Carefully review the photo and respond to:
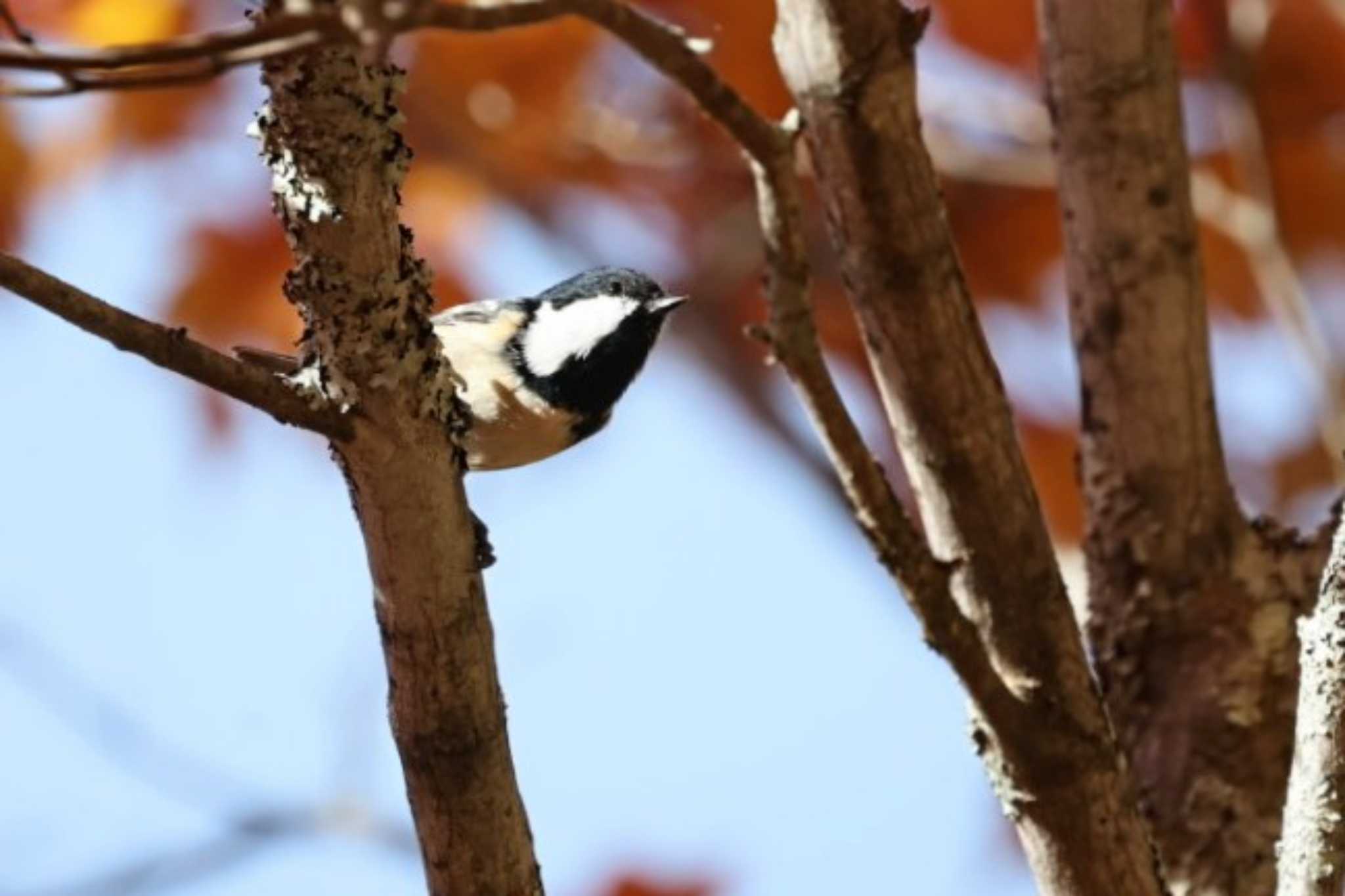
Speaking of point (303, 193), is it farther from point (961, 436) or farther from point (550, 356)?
point (550, 356)

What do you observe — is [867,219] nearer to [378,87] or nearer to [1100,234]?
[1100,234]

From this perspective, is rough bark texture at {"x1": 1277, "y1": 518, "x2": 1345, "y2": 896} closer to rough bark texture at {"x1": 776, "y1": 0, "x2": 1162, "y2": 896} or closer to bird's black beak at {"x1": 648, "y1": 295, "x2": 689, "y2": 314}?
rough bark texture at {"x1": 776, "y1": 0, "x2": 1162, "y2": 896}

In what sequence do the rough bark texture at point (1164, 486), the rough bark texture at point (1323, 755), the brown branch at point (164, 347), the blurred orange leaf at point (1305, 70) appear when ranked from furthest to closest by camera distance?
the blurred orange leaf at point (1305, 70)
the rough bark texture at point (1164, 486)
the rough bark texture at point (1323, 755)
the brown branch at point (164, 347)

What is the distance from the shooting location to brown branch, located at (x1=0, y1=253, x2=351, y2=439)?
148 centimetres

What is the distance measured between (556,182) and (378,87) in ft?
9.22

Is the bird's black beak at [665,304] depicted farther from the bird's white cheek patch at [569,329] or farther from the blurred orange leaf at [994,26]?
the blurred orange leaf at [994,26]

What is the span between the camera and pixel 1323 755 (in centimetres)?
180

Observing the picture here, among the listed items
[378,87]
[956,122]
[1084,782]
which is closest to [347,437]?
[378,87]

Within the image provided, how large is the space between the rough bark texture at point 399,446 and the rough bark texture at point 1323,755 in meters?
0.76

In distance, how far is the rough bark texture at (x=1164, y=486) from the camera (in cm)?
261

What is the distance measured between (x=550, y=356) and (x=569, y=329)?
A: 0.35 feet

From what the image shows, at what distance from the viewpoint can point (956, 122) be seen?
13.2 feet

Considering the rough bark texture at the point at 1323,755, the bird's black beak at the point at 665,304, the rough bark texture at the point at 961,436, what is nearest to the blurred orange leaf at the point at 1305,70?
the bird's black beak at the point at 665,304

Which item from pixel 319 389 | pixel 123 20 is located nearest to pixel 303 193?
pixel 319 389
